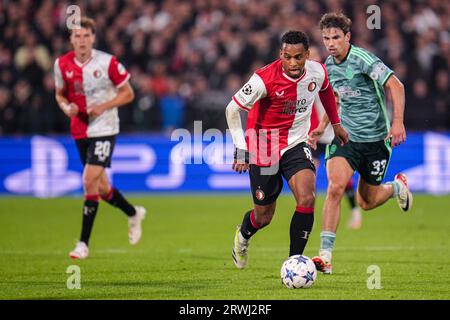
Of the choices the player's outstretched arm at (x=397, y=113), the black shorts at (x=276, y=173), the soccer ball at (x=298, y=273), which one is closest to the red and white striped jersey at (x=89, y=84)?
the black shorts at (x=276, y=173)

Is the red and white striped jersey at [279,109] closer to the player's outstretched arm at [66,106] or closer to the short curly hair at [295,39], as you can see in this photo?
the short curly hair at [295,39]

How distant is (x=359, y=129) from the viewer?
1003cm

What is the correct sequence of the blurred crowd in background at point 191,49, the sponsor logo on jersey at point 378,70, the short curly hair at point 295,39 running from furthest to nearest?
1. the blurred crowd in background at point 191,49
2. the sponsor logo on jersey at point 378,70
3. the short curly hair at point 295,39

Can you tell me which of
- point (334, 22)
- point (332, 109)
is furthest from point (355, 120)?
point (334, 22)

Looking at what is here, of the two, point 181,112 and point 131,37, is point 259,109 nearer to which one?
point 181,112

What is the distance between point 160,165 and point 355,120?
1020 centimetres

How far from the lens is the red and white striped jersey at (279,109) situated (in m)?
8.76

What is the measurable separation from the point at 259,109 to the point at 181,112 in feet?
37.9

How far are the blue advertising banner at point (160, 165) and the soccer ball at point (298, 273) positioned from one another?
11.0 meters

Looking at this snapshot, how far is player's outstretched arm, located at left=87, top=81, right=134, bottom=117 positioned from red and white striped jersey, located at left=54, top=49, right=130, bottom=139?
0.07 metres

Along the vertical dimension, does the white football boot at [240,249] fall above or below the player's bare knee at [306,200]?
below

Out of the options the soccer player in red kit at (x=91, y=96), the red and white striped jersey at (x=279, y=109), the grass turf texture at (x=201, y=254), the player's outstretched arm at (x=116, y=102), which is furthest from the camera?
the soccer player in red kit at (x=91, y=96)

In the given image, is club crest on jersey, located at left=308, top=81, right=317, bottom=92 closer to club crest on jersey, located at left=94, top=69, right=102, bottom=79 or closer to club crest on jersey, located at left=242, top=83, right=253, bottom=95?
club crest on jersey, located at left=242, top=83, right=253, bottom=95
